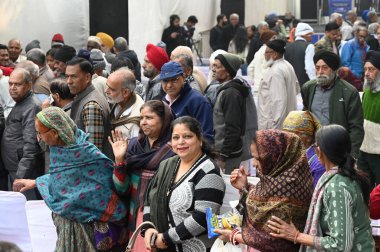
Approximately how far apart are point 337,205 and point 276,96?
19.0 ft

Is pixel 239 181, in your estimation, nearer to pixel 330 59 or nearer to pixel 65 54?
pixel 330 59

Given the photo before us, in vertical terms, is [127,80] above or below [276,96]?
above

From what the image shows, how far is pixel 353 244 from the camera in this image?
5543mm

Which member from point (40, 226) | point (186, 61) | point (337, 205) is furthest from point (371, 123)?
point (337, 205)

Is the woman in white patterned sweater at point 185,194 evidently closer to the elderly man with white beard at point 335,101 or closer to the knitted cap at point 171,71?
the knitted cap at point 171,71

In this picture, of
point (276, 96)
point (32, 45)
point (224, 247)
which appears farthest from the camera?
point (32, 45)

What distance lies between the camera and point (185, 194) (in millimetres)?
6680

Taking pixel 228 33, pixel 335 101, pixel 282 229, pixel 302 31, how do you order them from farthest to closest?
1. pixel 228 33
2. pixel 302 31
3. pixel 335 101
4. pixel 282 229

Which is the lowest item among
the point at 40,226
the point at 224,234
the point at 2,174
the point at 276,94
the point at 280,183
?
the point at 40,226

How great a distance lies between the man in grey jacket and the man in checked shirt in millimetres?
657

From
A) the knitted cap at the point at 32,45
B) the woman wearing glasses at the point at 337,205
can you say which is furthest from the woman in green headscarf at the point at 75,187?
the knitted cap at the point at 32,45

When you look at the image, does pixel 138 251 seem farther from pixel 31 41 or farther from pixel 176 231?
pixel 31 41

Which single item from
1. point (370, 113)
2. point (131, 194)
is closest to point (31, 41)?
point (370, 113)

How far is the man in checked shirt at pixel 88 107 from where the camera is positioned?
8.39 m
